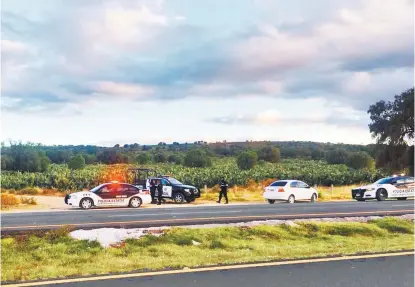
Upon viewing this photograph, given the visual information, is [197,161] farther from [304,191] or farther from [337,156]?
[304,191]

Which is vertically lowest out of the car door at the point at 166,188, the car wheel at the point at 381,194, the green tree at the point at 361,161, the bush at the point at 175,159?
the car wheel at the point at 381,194

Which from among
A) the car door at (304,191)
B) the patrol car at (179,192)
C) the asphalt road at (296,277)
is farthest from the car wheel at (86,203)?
the asphalt road at (296,277)

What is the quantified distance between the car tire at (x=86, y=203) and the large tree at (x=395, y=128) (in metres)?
37.7

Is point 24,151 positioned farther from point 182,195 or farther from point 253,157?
point 182,195

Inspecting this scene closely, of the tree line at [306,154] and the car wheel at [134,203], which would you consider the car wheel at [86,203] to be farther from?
the tree line at [306,154]

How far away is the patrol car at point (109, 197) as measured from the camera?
2612cm

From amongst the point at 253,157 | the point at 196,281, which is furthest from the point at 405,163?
the point at 196,281

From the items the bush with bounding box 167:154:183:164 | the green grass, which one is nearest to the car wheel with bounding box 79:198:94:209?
the green grass

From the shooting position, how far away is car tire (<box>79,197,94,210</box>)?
2617cm

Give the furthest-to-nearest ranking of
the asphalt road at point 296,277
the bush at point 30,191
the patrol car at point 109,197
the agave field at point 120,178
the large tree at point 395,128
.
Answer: the large tree at point 395,128
the agave field at point 120,178
the bush at point 30,191
the patrol car at point 109,197
the asphalt road at point 296,277

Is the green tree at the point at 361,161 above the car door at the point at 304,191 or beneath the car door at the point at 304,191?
above

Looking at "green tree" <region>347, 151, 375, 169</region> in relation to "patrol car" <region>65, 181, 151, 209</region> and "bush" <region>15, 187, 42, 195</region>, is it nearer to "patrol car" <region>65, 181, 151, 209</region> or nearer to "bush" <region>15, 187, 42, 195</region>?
"bush" <region>15, 187, 42, 195</region>

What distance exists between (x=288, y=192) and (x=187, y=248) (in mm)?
20664

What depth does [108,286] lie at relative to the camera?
7164mm
